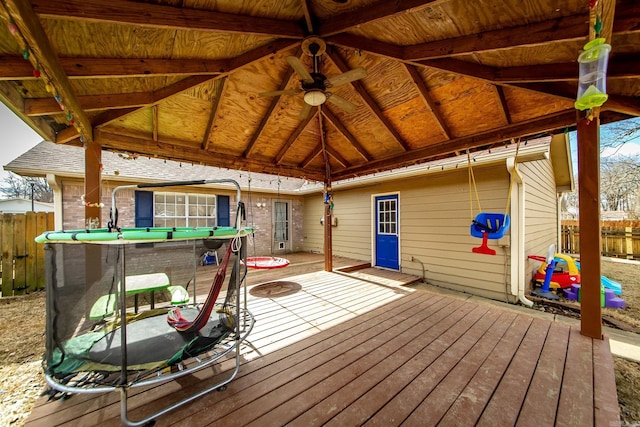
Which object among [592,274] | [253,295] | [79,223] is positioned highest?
[79,223]

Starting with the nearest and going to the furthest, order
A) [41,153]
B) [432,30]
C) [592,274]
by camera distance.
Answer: [432,30], [592,274], [41,153]

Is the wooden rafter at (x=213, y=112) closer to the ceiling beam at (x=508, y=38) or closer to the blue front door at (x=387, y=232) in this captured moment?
the ceiling beam at (x=508, y=38)

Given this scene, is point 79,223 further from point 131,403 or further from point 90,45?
point 131,403

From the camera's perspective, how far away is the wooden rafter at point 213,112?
10.4 ft

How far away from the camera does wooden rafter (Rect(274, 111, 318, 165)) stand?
13.4 feet

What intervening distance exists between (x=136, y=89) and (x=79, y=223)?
16.4 ft

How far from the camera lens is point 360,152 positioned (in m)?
4.93

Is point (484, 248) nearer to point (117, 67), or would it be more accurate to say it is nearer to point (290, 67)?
point (290, 67)

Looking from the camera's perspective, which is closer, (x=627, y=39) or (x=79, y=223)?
(x=627, y=39)

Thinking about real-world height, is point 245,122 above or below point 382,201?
above

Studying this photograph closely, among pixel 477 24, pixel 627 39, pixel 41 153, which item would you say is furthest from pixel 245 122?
pixel 41 153

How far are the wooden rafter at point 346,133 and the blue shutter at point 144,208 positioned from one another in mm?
5776

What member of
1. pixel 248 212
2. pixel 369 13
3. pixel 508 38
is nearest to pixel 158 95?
pixel 369 13

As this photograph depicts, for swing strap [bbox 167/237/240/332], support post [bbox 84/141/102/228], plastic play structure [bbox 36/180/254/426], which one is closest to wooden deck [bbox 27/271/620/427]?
plastic play structure [bbox 36/180/254/426]
